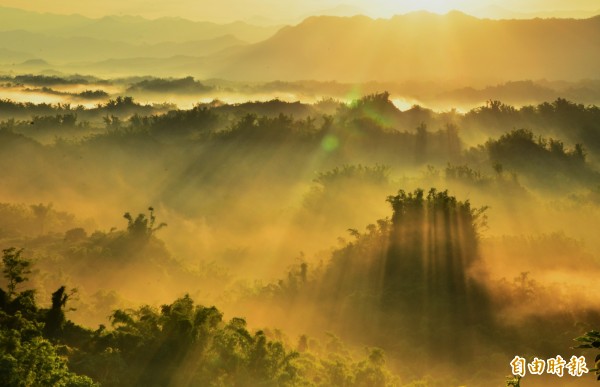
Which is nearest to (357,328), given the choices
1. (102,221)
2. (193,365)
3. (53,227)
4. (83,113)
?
(193,365)

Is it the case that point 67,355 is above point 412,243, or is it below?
below

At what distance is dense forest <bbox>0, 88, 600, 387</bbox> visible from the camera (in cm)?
2364

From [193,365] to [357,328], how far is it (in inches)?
801

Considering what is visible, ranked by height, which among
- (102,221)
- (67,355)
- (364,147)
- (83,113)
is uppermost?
(83,113)

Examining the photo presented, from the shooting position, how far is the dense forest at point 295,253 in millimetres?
23641

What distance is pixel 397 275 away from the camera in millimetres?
45406

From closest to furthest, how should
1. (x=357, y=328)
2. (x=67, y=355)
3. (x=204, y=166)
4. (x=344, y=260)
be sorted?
(x=67, y=355) < (x=357, y=328) < (x=344, y=260) < (x=204, y=166)

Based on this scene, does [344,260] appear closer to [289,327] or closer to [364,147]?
[289,327]

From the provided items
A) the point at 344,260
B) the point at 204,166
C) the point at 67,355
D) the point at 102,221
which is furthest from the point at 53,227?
the point at 204,166

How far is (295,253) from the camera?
73.4 meters

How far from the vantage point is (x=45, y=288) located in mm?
44688

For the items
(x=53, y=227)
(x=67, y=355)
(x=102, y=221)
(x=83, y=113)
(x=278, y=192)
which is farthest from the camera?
(x=83, y=113)

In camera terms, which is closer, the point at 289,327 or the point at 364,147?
the point at 289,327

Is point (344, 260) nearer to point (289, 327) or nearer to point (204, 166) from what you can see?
point (289, 327)
